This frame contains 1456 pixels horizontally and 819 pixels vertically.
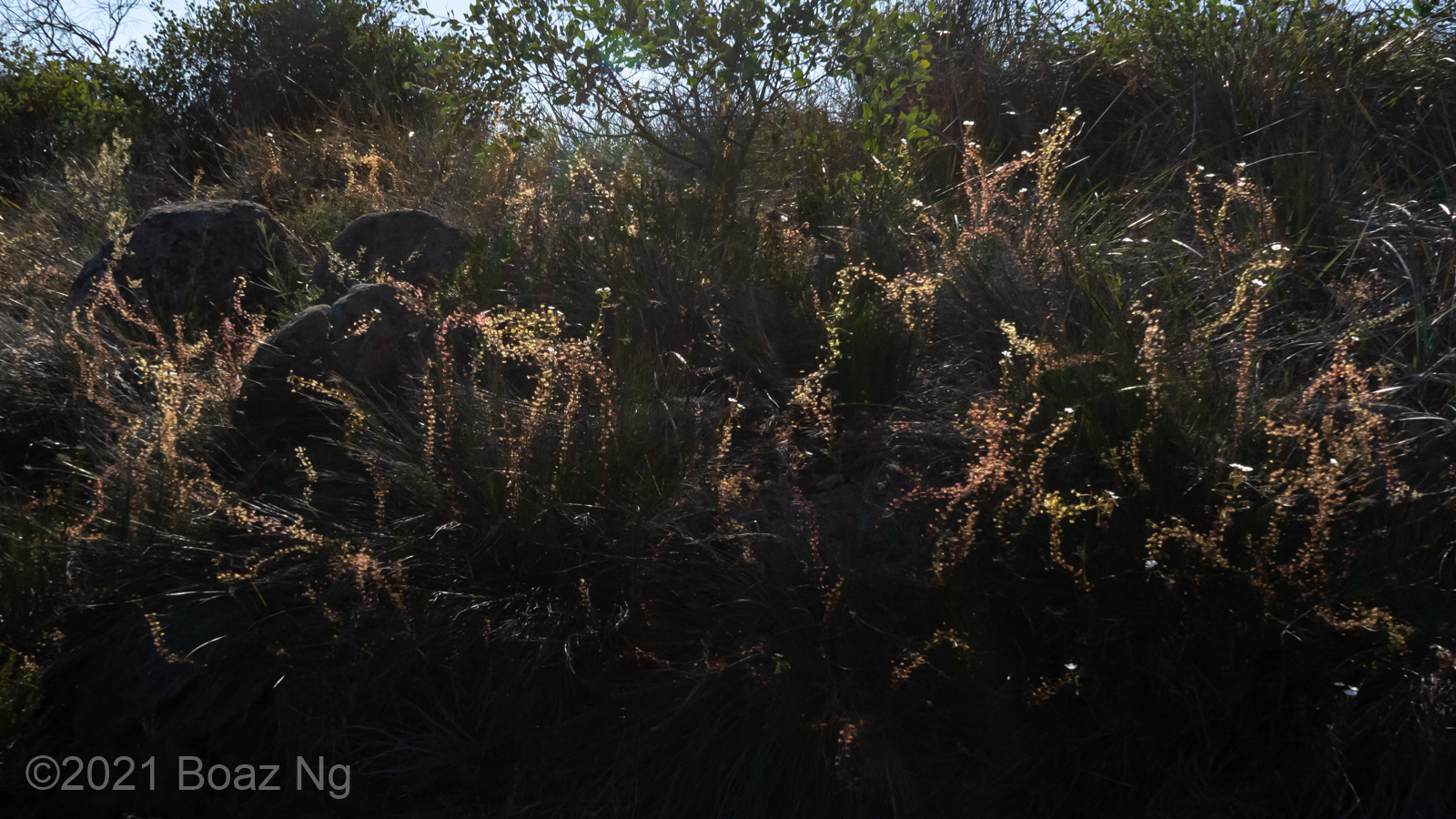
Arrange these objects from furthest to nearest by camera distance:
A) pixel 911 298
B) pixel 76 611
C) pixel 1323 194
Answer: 1. pixel 1323 194
2. pixel 911 298
3. pixel 76 611

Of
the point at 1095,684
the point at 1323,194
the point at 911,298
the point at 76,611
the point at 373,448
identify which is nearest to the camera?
the point at 1095,684

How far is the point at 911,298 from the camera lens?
9.93 ft

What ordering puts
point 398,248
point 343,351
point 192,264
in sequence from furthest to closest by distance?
point 398,248, point 192,264, point 343,351

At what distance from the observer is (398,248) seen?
397cm

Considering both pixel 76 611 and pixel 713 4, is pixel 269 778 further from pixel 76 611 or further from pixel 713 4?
pixel 713 4

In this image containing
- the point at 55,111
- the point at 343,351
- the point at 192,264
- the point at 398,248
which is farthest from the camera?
the point at 55,111

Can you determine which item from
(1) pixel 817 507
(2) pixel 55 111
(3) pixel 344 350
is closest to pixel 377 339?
A: (3) pixel 344 350

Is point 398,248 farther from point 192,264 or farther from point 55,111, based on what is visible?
point 55,111

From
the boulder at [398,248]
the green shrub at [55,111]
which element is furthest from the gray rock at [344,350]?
the green shrub at [55,111]

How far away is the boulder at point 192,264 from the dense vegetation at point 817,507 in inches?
9.8

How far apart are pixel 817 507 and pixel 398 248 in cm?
229

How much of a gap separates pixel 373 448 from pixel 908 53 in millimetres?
2559

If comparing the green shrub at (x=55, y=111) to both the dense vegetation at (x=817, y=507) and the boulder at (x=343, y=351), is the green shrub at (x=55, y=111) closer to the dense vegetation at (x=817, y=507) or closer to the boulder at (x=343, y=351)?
the dense vegetation at (x=817, y=507)

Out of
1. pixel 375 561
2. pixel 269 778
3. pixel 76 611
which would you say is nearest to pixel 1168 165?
pixel 375 561
